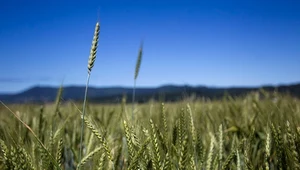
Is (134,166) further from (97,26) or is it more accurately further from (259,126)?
(259,126)

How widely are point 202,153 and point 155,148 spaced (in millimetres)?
283

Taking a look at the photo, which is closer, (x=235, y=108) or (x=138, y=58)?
(x=138, y=58)

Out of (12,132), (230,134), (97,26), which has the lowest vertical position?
(230,134)

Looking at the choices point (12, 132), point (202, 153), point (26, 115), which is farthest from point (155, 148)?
point (26, 115)

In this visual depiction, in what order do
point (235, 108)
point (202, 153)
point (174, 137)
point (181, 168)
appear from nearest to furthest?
point (181, 168), point (202, 153), point (174, 137), point (235, 108)

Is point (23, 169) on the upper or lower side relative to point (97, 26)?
lower

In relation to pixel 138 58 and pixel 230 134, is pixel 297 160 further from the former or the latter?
pixel 230 134

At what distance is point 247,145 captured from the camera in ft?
2.91

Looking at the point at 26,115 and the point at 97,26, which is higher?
the point at 97,26

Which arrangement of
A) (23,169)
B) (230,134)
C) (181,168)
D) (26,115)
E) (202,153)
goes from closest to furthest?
(181,168) < (23,169) < (202,153) < (230,134) < (26,115)

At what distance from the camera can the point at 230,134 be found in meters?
1.88

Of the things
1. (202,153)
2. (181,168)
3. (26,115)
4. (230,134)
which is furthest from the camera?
(26,115)

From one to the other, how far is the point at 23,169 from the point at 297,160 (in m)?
0.66

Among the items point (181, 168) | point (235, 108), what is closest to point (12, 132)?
point (181, 168)
